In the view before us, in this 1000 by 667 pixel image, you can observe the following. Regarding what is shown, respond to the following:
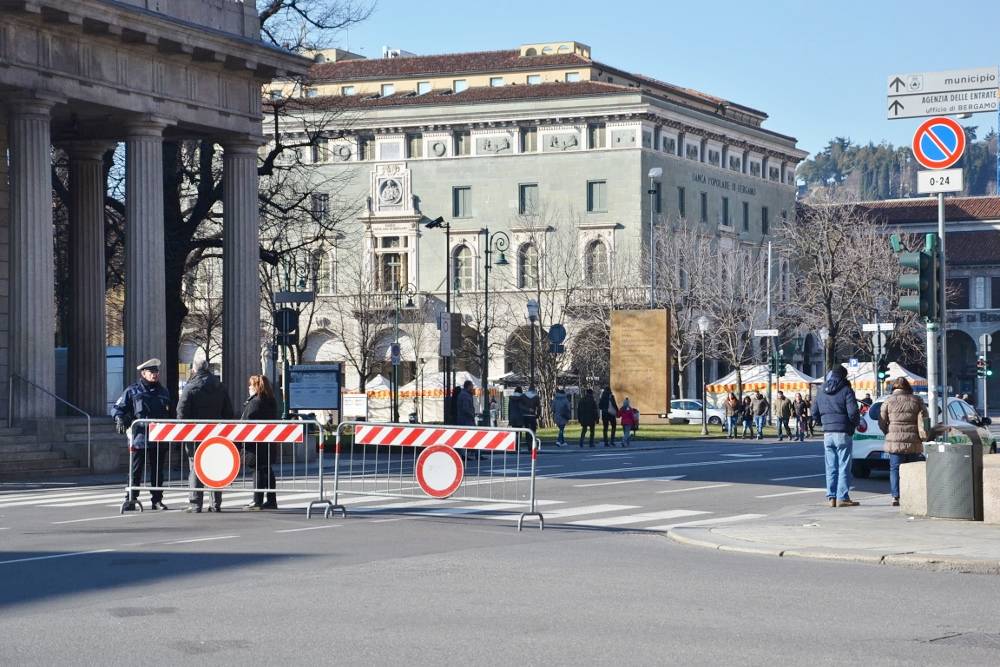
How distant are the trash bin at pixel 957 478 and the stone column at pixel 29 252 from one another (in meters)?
19.3

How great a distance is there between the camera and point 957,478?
18.5 metres

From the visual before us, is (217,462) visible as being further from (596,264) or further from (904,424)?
(596,264)

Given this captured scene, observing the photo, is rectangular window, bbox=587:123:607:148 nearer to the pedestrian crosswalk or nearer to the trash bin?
the pedestrian crosswalk

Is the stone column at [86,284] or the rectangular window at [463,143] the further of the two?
the rectangular window at [463,143]

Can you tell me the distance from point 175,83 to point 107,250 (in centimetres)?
1001

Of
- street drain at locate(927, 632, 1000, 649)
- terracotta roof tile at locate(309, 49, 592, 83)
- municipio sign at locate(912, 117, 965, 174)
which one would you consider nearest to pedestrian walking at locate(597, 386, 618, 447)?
municipio sign at locate(912, 117, 965, 174)

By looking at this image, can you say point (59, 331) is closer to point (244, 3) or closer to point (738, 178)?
point (244, 3)

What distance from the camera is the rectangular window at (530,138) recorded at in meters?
98.6

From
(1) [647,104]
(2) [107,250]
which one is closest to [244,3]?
(2) [107,250]

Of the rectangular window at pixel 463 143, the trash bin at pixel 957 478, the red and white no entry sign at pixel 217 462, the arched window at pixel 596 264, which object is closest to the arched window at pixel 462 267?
the rectangular window at pixel 463 143

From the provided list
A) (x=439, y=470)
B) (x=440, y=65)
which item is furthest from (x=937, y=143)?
(x=440, y=65)

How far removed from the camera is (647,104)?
94875 millimetres

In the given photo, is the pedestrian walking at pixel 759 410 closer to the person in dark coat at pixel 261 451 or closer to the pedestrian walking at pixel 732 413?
the pedestrian walking at pixel 732 413

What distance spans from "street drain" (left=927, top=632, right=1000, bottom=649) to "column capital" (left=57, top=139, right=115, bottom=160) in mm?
29820
